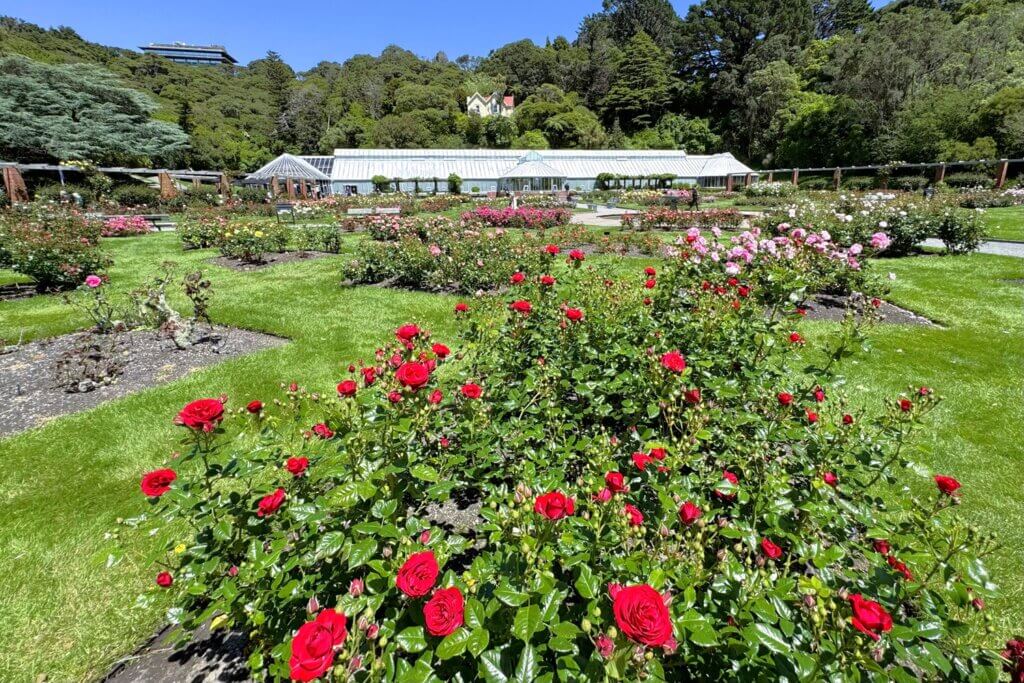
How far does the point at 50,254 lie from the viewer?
7488 millimetres

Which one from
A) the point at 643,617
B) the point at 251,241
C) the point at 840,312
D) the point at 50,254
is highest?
the point at 251,241

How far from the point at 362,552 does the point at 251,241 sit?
11177 mm

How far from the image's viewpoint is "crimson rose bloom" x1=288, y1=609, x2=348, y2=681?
826 millimetres

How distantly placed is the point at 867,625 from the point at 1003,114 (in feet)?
132

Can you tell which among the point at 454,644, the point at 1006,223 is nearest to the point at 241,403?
the point at 454,644

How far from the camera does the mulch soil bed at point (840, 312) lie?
610 cm

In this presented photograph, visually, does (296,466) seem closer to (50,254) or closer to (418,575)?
(418,575)

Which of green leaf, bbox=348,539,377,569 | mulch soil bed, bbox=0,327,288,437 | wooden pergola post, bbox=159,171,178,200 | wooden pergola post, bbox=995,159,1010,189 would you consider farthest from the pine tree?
green leaf, bbox=348,539,377,569

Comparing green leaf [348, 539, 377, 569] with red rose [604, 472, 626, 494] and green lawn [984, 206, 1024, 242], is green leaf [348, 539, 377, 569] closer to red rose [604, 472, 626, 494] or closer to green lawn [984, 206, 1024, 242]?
Answer: red rose [604, 472, 626, 494]

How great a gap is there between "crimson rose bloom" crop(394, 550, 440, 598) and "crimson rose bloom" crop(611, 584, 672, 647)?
0.42 metres

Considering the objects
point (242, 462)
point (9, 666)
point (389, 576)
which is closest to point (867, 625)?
point (389, 576)

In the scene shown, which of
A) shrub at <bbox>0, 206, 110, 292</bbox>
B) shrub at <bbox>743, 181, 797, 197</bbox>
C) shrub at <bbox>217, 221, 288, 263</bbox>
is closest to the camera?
shrub at <bbox>0, 206, 110, 292</bbox>

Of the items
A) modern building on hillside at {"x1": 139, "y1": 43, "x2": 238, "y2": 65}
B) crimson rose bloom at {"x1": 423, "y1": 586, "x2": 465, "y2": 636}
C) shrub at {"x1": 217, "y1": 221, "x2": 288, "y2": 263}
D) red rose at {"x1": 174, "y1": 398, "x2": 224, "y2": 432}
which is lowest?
crimson rose bloom at {"x1": 423, "y1": 586, "x2": 465, "y2": 636}

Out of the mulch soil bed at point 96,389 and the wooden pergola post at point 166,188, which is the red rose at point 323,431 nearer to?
the mulch soil bed at point 96,389
